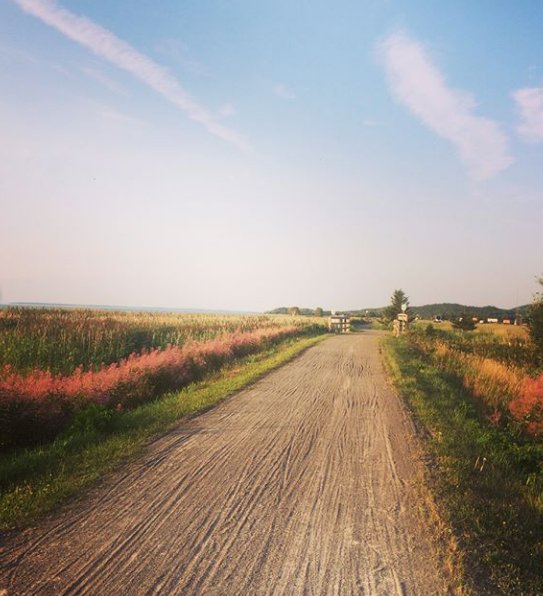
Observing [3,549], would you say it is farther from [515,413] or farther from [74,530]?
[515,413]

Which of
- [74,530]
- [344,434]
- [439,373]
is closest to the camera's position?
[74,530]

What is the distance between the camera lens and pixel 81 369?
1134cm

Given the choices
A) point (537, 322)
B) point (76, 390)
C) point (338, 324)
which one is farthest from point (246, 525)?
point (338, 324)

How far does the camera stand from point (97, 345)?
48.6 ft

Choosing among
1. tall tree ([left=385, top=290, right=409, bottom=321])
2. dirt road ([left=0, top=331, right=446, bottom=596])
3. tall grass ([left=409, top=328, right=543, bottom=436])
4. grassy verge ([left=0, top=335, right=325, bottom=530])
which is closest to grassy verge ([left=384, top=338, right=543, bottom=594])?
dirt road ([left=0, top=331, right=446, bottom=596])

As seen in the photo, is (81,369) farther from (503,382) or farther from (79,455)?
(503,382)

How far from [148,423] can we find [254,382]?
4.47 m

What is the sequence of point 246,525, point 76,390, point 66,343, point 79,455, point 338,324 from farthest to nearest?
point 338,324 < point 66,343 < point 76,390 < point 79,455 < point 246,525

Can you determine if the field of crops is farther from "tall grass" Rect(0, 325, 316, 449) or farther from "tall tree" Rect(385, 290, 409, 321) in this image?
"tall tree" Rect(385, 290, 409, 321)

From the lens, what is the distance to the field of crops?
23.4 feet

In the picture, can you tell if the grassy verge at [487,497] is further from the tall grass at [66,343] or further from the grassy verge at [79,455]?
the tall grass at [66,343]

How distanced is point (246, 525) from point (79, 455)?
10.4ft

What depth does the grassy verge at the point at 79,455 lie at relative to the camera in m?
4.30

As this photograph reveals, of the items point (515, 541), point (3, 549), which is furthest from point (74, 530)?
point (515, 541)
